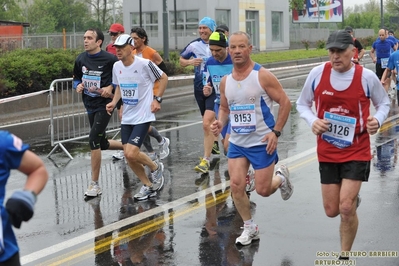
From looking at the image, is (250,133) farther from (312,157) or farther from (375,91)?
(312,157)

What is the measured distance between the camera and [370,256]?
6.52 metres

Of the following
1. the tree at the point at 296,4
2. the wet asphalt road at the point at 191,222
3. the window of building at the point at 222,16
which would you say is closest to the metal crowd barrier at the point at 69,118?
the wet asphalt road at the point at 191,222

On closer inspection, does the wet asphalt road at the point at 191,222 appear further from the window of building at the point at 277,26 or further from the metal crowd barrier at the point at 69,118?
the window of building at the point at 277,26

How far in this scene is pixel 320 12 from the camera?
7400 cm

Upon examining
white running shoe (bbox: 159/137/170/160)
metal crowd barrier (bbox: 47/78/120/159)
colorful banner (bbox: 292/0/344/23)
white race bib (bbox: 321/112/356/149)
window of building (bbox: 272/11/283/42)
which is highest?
colorful banner (bbox: 292/0/344/23)

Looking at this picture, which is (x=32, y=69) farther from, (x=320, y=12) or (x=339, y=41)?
(x=320, y=12)

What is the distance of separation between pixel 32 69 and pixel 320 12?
58.5 metres

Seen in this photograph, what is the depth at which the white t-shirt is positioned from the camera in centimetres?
894

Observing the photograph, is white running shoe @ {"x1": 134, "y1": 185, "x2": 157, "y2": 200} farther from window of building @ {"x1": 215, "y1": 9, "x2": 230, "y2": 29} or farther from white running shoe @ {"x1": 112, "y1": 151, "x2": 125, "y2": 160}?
window of building @ {"x1": 215, "y1": 9, "x2": 230, "y2": 29}

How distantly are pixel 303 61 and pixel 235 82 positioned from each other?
30.7m

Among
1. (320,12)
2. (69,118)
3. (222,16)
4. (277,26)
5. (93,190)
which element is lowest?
(93,190)

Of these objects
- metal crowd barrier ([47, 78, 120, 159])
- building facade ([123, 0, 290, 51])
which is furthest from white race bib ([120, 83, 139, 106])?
building facade ([123, 0, 290, 51])

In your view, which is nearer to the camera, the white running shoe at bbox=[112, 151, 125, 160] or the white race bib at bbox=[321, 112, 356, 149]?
the white race bib at bbox=[321, 112, 356, 149]

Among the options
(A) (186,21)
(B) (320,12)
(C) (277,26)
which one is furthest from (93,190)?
(B) (320,12)
